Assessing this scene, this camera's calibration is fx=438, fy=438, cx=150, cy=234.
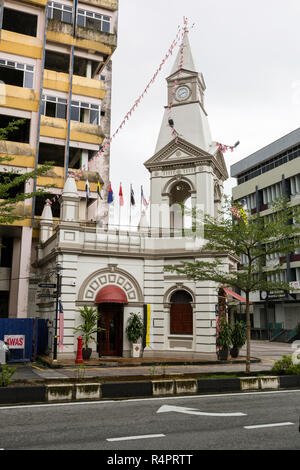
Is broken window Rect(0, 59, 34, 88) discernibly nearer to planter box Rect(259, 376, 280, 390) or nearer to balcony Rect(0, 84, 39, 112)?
balcony Rect(0, 84, 39, 112)

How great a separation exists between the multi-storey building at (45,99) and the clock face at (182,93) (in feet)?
38.5

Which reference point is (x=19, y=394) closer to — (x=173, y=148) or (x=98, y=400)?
(x=98, y=400)

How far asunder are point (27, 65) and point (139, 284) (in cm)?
2086

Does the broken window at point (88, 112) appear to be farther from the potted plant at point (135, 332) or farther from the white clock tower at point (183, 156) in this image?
the potted plant at point (135, 332)

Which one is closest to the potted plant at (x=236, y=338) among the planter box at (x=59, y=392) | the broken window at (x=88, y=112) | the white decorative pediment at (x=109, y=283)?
the white decorative pediment at (x=109, y=283)

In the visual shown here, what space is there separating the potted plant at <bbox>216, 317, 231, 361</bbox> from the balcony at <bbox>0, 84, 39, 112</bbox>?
2223 cm

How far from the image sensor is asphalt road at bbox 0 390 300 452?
7770 mm

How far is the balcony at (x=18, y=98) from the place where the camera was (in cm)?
3325

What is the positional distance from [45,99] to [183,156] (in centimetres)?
1584

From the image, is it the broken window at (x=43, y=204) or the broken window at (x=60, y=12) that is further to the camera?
the broken window at (x=60, y=12)

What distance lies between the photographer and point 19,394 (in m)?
11.6

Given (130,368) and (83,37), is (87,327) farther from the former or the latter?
(83,37)
